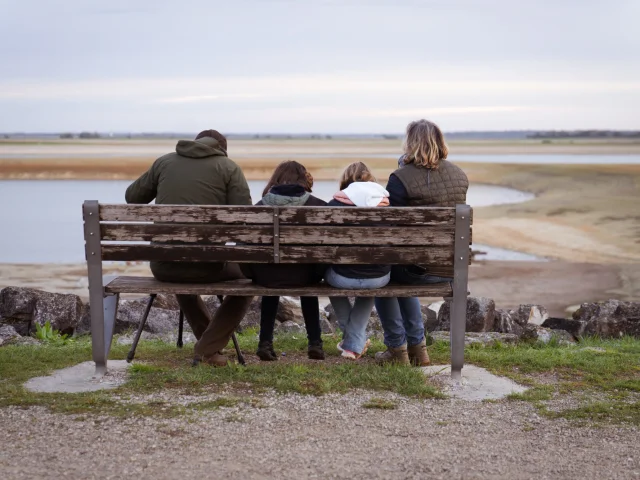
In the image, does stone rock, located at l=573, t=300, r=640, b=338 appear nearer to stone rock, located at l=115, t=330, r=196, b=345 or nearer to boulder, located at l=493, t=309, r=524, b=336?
boulder, located at l=493, t=309, r=524, b=336

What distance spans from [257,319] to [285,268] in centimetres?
383

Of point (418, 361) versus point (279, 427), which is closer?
point (279, 427)

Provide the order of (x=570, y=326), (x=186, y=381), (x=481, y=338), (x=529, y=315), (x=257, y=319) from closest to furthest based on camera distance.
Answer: (x=186, y=381) → (x=481, y=338) → (x=257, y=319) → (x=570, y=326) → (x=529, y=315)

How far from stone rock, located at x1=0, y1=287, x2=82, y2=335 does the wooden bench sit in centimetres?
409

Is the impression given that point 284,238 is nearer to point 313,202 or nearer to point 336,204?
point 313,202

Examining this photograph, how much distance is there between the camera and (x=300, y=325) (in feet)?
31.2

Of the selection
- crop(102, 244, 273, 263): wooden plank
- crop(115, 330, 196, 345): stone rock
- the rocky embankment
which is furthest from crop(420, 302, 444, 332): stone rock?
crop(102, 244, 273, 263): wooden plank

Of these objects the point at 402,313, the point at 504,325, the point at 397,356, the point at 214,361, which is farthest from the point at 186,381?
the point at 504,325

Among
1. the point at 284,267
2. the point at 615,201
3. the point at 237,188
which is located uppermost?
the point at 237,188

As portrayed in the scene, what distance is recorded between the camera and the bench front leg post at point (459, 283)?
6.10m

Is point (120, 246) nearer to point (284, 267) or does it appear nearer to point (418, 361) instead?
point (284, 267)

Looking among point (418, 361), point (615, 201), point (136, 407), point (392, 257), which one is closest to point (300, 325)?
point (418, 361)

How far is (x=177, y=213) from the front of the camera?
602 centimetres

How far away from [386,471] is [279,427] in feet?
2.85
